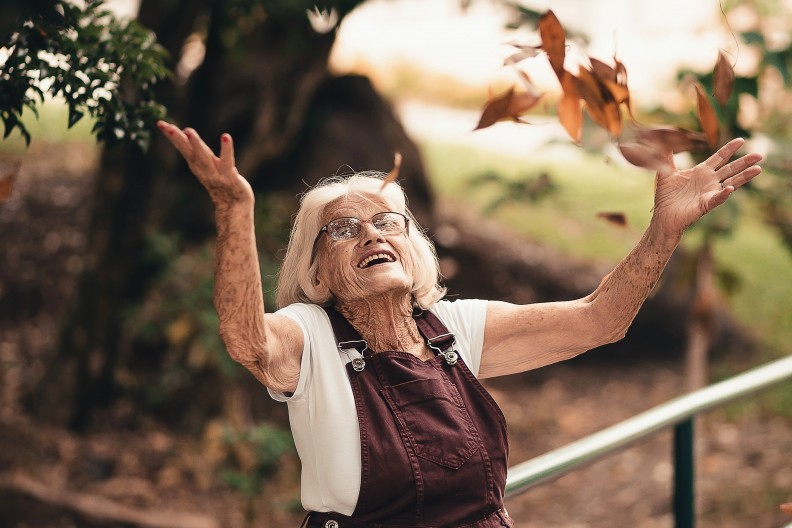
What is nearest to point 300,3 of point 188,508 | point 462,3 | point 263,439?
point 462,3

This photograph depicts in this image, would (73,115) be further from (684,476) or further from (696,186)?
(684,476)

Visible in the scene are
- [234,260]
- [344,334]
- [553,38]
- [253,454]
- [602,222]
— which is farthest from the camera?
[602,222]

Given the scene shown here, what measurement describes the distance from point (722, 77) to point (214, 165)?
0.72m

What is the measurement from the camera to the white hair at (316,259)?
1798 millimetres

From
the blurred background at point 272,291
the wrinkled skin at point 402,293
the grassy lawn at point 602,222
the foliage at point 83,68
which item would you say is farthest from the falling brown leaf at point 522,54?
the grassy lawn at point 602,222

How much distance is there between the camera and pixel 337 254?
1731 mm

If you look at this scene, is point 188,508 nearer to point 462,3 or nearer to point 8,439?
point 8,439

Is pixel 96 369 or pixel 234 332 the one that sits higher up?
pixel 234 332

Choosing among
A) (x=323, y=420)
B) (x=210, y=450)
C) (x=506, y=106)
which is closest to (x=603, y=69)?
(x=506, y=106)

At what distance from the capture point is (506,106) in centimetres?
142

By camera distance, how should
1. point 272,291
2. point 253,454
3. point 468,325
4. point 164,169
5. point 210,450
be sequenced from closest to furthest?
point 468,325 → point 272,291 → point 253,454 → point 210,450 → point 164,169

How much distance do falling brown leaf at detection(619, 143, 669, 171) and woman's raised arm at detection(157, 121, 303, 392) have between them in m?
0.55

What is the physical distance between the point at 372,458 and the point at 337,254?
363 mm

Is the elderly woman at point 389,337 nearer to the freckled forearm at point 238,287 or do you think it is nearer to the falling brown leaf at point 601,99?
the freckled forearm at point 238,287
